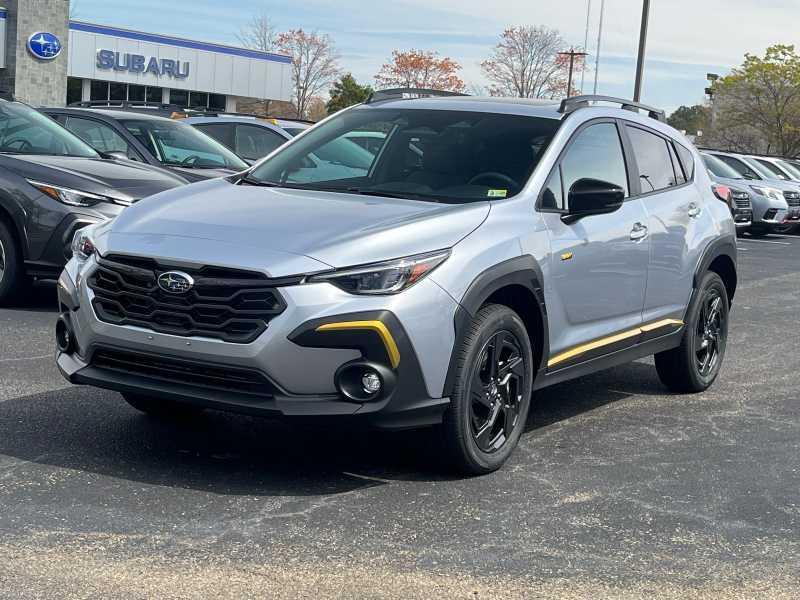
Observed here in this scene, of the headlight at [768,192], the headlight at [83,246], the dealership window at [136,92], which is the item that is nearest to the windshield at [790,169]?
the headlight at [768,192]

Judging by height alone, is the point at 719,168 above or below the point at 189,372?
above

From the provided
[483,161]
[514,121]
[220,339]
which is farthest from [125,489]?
[514,121]

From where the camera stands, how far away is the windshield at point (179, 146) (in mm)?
12516

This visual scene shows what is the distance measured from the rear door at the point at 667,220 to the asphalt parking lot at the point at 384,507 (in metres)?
0.66

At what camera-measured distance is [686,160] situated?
7.66m

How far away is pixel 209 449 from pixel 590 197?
215cm

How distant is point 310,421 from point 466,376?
27.7 inches

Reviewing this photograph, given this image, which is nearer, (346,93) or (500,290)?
(500,290)

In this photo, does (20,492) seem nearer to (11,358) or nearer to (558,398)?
(11,358)

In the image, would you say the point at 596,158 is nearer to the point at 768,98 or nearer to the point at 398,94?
the point at 398,94

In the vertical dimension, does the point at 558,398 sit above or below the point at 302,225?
below

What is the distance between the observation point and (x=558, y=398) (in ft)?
24.0

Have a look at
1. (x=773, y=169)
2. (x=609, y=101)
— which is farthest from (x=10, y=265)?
(x=773, y=169)

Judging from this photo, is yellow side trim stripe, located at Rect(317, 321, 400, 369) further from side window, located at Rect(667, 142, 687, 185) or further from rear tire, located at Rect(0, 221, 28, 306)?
rear tire, located at Rect(0, 221, 28, 306)
